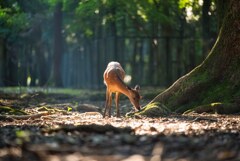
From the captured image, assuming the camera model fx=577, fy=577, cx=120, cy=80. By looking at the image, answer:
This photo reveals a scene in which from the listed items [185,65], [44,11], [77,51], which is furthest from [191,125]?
[77,51]

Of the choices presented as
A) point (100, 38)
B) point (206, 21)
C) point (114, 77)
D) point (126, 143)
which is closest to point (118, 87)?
point (114, 77)

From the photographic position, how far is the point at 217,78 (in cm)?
1290

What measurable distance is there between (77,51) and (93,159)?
1252 inches

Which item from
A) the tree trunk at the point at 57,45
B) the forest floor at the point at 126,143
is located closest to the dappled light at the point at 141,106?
the forest floor at the point at 126,143

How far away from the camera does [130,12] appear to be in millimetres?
25688

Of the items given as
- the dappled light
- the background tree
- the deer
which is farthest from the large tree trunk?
the background tree

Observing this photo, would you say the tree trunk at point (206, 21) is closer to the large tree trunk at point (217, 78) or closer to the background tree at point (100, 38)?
the background tree at point (100, 38)

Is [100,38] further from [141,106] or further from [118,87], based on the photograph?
[118,87]

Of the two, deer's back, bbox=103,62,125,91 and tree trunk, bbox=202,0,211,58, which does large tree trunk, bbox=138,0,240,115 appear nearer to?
deer's back, bbox=103,62,125,91

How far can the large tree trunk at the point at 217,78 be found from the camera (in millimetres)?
12602

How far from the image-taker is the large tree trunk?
12.6 m

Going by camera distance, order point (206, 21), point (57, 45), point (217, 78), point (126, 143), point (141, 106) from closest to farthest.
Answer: point (126, 143) < point (217, 78) < point (141, 106) < point (206, 21) < point (57, 45)

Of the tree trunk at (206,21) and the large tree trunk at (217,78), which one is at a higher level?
the tree trunk at (206,21)

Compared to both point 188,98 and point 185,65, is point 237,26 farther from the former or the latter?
point 185,65
